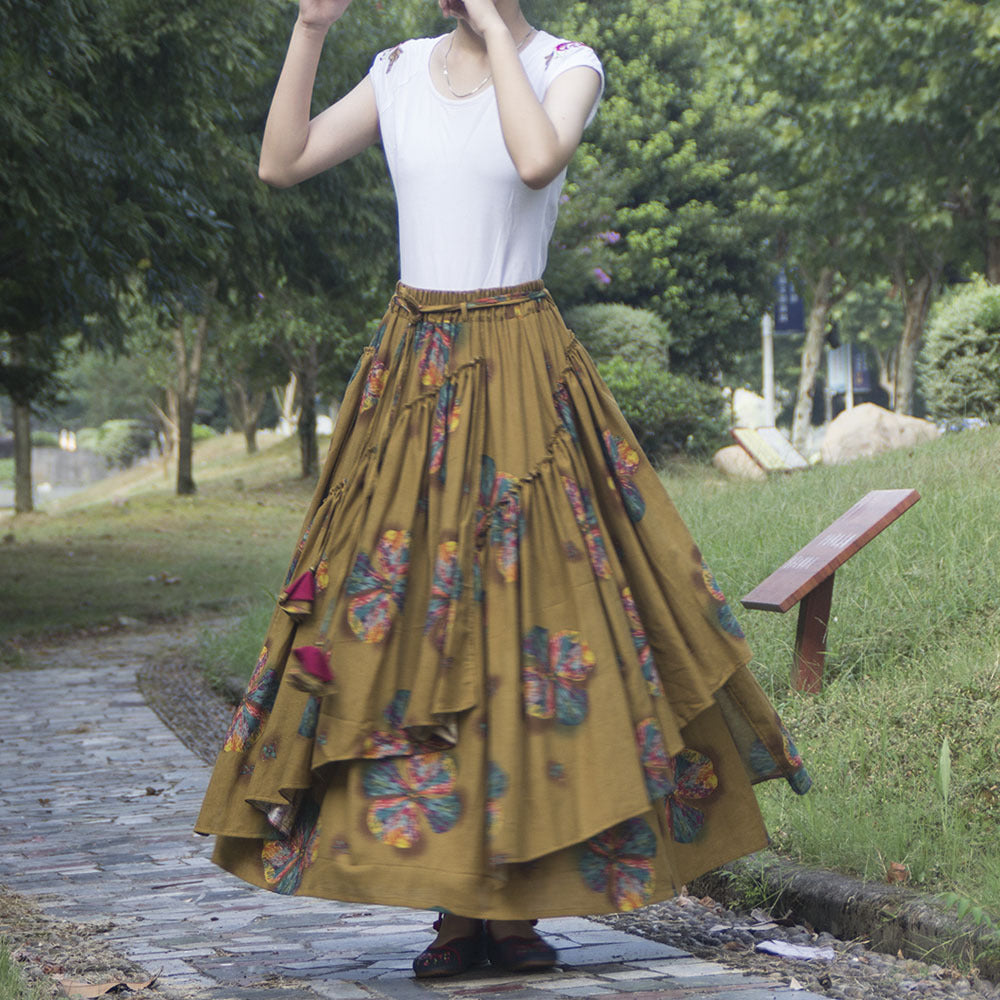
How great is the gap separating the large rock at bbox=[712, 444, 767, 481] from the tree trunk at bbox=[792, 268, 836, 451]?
13916 mm

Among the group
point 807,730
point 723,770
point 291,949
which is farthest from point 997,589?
point 291,949

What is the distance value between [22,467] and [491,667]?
26.9 metres

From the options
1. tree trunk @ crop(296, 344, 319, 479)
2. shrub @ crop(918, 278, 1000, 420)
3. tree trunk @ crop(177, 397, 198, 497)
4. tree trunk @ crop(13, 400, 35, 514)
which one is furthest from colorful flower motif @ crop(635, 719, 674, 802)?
tree trunk @ crop(296, 344, 319, 479)

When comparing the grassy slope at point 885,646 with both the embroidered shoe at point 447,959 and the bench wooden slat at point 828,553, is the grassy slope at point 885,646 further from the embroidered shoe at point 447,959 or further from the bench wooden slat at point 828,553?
the embroidered shoe at point 447,959

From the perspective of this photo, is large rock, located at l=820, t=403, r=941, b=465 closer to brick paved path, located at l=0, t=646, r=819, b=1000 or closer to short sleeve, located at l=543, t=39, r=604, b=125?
brick paved path, located at l=0, t=646, r=819, b=1000

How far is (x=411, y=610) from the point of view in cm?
296

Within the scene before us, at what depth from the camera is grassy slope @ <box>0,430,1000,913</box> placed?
389 cm

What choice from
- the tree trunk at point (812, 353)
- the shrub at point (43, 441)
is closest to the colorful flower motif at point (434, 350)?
the tree trunk at point (812, 353)

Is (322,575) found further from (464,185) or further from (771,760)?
→ (771,760)

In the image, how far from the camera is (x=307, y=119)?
3168 millimetres

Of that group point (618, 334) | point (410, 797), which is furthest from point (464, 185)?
point (618, 334)

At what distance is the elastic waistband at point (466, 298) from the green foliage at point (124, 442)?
194 feet

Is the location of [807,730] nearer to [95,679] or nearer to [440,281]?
[440,281]

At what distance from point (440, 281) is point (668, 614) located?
2.80ft
